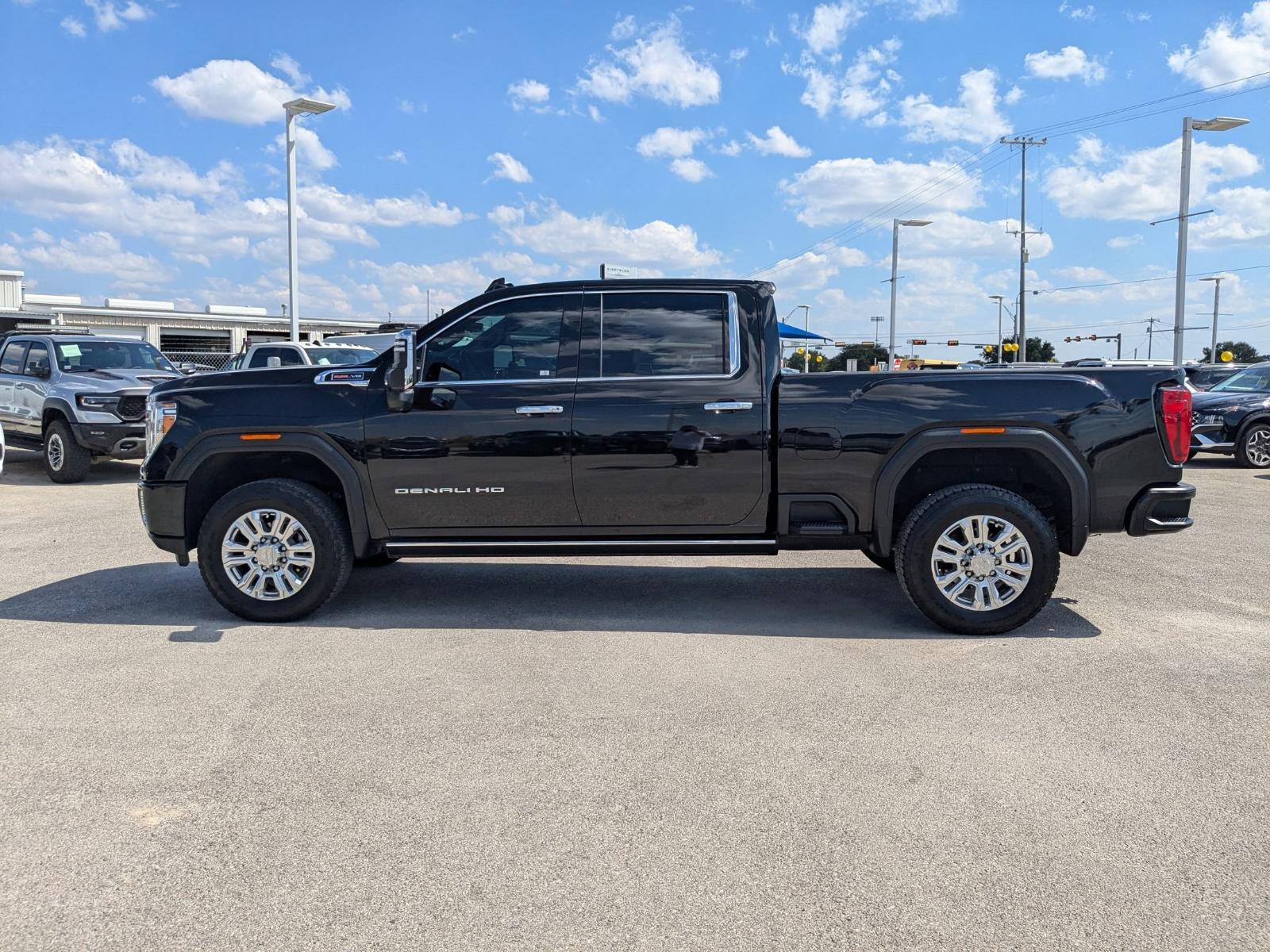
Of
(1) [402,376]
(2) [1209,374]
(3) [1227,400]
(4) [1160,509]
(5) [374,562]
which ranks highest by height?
(2) [1209,374]

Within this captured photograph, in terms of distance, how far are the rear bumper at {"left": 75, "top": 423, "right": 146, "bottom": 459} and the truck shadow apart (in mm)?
5750

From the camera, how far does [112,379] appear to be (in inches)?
516

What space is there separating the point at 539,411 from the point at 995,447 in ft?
8.56

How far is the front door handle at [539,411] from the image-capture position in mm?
5750

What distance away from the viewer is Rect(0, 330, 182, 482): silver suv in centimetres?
1261

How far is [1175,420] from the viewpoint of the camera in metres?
5.56

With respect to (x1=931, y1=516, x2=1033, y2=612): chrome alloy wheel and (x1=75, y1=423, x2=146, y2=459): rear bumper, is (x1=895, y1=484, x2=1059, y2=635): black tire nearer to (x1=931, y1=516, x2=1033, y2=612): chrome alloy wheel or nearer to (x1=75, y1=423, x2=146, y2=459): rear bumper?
(x1=931, y1=516, x2=1033, y2=612): chrome alloy wheel

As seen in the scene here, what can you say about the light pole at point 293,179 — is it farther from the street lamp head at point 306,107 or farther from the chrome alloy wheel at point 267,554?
the chrome alloy wheel at point 267,554

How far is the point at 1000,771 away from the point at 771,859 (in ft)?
3.83

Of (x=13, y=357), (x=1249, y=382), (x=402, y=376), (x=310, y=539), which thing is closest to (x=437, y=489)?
(x=402, y=376)

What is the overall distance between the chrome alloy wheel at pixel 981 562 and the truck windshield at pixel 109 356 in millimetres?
12263

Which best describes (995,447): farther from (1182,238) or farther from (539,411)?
(1182,238)

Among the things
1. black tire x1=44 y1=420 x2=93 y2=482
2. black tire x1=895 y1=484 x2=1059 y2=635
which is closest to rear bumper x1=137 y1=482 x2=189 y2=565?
black tire x1=895 y1=484 x2=1059 y2=635

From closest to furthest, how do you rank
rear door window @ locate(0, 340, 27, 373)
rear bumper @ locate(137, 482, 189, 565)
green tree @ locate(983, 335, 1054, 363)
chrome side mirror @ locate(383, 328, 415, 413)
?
1. chrome side mirror @ locate(383, 328, 415, 413)
2. rear bumper @ locate(137, 482, 189, 565)
3. rear door window @ locate(0, 340, 27, 373)
4. green tree @ locate(983, 335, 1054, 363)
